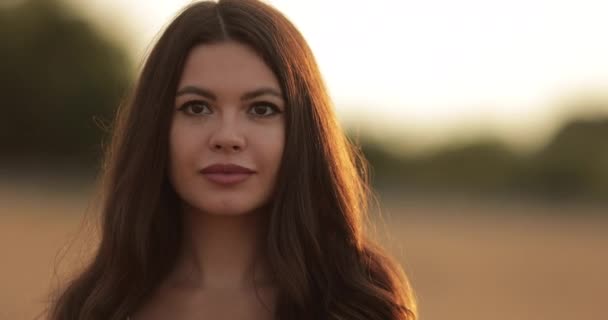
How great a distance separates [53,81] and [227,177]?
109ft

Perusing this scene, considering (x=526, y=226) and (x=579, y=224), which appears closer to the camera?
(x=526, y=226)

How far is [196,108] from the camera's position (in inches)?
181

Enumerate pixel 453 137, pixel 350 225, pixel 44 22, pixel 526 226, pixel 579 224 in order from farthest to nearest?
pixel 453 137
pixel 44 22
pixel 579 224
pixel 526 226
pixel 350 225

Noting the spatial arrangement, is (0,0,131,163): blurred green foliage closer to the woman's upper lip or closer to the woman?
the woman

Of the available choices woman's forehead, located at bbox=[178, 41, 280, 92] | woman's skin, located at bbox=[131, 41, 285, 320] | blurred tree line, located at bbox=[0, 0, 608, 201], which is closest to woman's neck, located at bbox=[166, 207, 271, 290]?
woman's skin, located at bbox=[131, 41, 285, 320]

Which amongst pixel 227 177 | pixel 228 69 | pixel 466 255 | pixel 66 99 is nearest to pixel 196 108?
pixel 228 69

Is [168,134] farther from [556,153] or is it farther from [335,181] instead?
[556,153]

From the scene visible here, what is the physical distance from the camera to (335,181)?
482cm

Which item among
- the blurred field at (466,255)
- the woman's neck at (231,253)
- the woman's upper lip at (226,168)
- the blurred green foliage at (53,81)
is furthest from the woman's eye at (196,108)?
the blurred green foliage at (53,81)

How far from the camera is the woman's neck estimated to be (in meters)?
4.75

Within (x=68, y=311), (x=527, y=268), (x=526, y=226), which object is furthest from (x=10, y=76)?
(x=68, y=311)

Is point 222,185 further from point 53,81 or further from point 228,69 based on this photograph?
point 53,81

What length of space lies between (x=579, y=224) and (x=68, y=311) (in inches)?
1008

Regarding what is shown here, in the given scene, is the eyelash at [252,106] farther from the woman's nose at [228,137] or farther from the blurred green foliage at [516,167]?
the blurred green foliage at [516,167]
